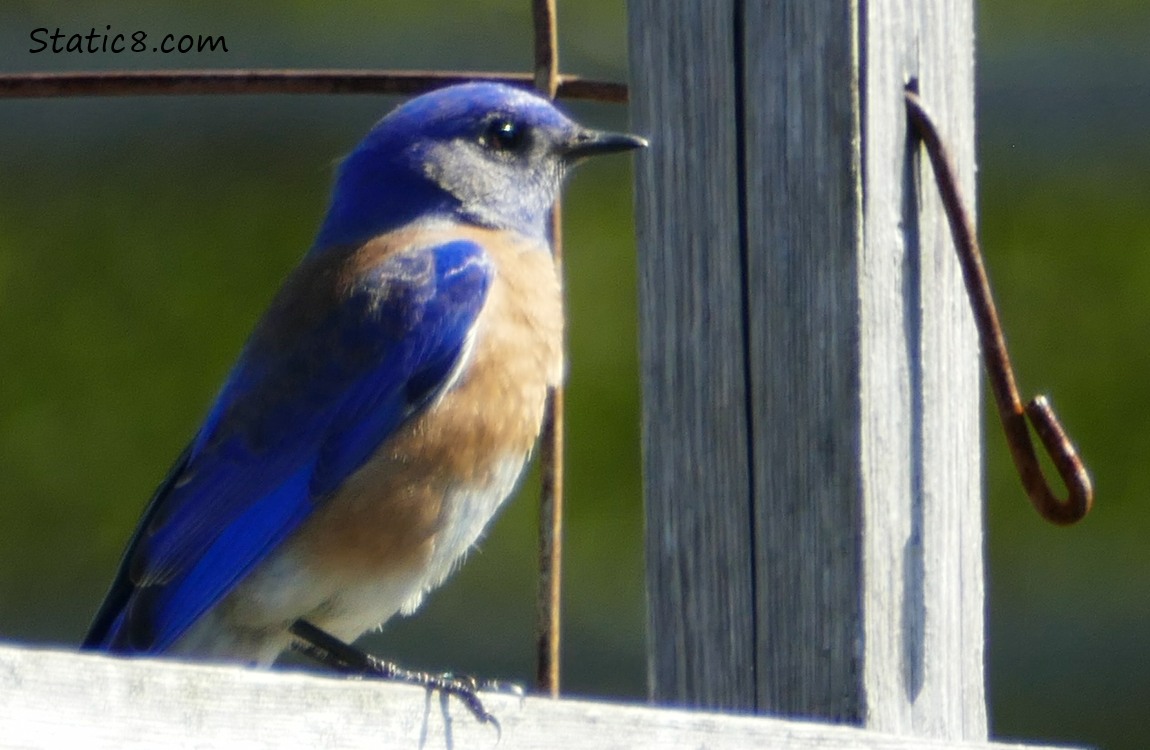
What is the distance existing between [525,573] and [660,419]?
260 cm

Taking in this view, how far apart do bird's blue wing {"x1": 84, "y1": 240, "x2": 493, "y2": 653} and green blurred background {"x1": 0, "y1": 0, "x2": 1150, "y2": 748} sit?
4.60 feet

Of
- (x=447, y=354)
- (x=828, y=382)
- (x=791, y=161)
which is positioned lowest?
(x=447, y=354)

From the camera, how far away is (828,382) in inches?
95.8

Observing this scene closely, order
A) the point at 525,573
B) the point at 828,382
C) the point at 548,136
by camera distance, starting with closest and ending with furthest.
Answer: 1. the point at 828,382
2. the point at 548,136
3. the point at 525,573

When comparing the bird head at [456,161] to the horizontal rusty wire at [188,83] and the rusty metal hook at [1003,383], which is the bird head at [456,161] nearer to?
the horizontal rusty wire at [188,83]

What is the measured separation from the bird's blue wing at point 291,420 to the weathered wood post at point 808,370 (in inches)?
35.7

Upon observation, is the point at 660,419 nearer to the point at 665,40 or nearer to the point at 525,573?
the point at 665,40

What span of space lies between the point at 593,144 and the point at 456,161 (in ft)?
1.08

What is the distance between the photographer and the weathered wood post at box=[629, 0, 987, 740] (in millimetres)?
2430

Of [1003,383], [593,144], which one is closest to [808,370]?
[1003,383]

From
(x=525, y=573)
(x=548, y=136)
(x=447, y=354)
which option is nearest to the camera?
(x=447, y=354)

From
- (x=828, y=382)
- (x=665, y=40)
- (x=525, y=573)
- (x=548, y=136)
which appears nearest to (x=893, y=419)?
(x=828, y=382)

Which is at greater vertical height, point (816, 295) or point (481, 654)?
point (816, 295)

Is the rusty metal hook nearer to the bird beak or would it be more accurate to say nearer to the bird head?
the bird beak
